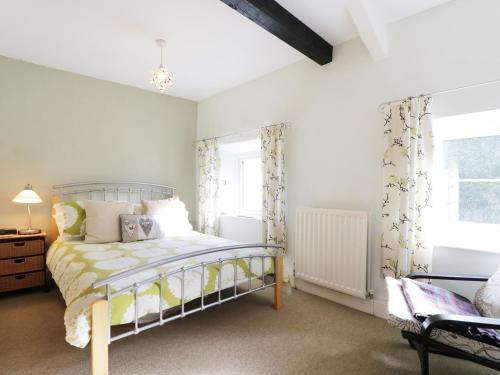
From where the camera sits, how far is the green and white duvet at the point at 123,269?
1.57 metres

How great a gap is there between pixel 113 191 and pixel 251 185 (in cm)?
189

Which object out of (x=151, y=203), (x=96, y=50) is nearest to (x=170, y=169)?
(x=151, y=203)

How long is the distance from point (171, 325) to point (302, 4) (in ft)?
8.94

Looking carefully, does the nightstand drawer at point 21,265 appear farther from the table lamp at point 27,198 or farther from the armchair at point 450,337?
the armchair at point 450,337

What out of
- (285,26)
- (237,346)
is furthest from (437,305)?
(285,26)

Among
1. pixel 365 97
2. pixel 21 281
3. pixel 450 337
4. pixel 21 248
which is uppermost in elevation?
pixel 365 97

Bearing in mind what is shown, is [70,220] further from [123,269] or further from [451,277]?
[451,277]

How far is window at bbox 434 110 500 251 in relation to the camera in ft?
7.07

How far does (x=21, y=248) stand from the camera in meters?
2.81

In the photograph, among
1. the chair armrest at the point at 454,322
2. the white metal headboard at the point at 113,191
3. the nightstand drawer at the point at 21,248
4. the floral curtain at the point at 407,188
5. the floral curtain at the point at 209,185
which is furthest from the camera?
the floral curtain at the point at 209,185

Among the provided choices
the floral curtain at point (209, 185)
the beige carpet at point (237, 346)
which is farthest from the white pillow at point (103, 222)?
the floral curtain at point (209, 185)

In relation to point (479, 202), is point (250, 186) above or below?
above

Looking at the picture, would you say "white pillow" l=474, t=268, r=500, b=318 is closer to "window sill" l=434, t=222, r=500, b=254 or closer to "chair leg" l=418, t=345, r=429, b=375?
"window sill" l=434, t=222, r=500, b=254

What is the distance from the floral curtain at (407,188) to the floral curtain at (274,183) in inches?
44.2
